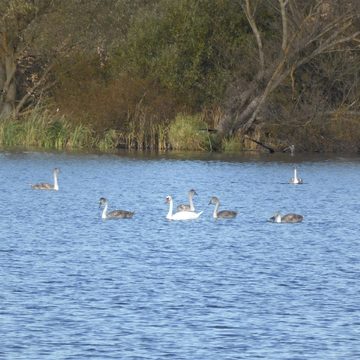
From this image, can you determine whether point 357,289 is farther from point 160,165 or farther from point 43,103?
point 43,103

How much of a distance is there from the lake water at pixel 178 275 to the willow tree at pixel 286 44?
1309 centimetres

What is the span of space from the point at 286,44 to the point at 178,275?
103 feet

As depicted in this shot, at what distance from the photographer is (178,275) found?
1942 centimetres

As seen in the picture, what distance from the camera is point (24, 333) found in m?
14.9

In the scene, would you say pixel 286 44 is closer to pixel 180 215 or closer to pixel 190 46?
pixel 190 46

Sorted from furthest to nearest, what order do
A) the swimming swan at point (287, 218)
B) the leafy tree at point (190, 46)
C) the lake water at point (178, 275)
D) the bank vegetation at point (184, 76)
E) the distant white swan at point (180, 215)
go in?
the leafy tree at point (190, 46)
the bank vegetation at point (184, 76)
the distant white swan at point (180, 215)
the swimming swan at point (287, 218)
the lake water at point (178, 275)

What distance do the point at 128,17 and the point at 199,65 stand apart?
626 centimetres

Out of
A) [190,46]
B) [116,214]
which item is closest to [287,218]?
[116,214]

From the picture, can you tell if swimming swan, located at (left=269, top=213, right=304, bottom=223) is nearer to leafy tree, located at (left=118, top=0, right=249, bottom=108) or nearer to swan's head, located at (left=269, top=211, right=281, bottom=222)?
swan's head, located at (left=269, top=211, right=281, bottom=222)

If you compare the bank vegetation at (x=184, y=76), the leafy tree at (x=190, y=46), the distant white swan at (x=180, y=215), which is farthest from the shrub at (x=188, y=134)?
the distant white swan at (x=180, y=215)

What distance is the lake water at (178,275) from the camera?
14.7 m

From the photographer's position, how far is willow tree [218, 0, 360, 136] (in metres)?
48.5

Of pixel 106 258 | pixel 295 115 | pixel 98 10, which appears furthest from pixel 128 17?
pixel 106 258

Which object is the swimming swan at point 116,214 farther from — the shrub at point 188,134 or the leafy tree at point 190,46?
the leafy tree at point 190,46
